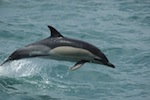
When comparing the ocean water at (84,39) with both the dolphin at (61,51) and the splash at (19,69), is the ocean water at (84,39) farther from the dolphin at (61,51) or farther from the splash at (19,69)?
the dolphin at (61,51)

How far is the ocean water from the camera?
1049 centimetres

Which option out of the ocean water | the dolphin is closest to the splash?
the ocean water

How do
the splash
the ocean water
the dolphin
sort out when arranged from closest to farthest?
the dolphin → the ocean water → the splash

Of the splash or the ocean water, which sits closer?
the ocean water

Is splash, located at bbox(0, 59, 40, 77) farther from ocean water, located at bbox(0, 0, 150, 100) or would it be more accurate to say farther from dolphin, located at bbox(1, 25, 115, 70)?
dolphin, located at bbox(1, 25, 115, 70)

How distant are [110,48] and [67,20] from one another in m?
4.58

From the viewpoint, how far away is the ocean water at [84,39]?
10492mm

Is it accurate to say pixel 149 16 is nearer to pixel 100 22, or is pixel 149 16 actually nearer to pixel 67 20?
pixel 100 22

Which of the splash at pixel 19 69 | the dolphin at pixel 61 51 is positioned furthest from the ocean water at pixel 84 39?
the dolphin at pixel 61 51

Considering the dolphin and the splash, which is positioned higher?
the dolphin

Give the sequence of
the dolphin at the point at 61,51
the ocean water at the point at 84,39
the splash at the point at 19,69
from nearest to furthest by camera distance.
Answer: the dolphin at the point at 61,51, the ocean water at the point at 84,39, the splash at the point at 19,69

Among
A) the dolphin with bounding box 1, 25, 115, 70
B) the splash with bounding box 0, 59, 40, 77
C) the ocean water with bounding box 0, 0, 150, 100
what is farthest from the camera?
the splash with bounding box 0, 59, 40, 77

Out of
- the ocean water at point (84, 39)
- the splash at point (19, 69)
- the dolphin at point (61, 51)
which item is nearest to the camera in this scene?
the dolphin at point (61, 51)

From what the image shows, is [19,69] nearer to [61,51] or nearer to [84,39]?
[61,51]
